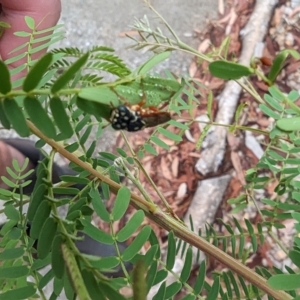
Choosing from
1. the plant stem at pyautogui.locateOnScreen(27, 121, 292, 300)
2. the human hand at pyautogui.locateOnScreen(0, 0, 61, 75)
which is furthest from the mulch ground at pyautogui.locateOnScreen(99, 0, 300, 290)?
the plant stem at pyautogui.locateOnScreen(27, 121, 292, 300)

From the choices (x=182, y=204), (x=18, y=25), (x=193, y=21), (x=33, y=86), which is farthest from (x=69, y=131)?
(x=193, y=21)

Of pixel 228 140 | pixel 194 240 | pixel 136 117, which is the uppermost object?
pixel 136 117

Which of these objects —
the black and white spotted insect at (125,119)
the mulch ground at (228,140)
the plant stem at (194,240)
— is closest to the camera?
the black and white spotted insect at (125,119)

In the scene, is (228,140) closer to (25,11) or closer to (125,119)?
(25,11)

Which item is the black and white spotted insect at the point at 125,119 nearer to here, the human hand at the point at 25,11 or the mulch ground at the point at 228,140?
the human hand at the point at 25,11

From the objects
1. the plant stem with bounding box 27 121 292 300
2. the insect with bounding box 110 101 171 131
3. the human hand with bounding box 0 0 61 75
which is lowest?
the plant stem with bounding box 27 121 292 300

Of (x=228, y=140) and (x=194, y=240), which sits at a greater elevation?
(x=194, y=240)

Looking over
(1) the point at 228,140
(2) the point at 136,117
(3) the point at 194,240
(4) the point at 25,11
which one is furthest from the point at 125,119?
(1) the point at 228,140

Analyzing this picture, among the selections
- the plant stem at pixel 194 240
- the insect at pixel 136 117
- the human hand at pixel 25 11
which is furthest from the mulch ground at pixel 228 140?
the insect at pixel 136 117

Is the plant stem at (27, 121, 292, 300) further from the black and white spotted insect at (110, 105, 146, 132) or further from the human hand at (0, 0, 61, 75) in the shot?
the human hand at (0, 0, 61, 75)
